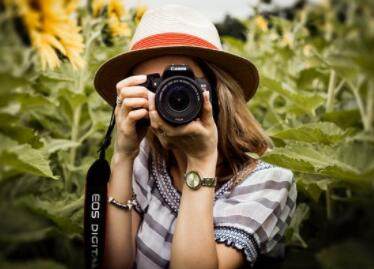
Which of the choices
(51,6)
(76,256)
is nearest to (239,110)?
(76,256)

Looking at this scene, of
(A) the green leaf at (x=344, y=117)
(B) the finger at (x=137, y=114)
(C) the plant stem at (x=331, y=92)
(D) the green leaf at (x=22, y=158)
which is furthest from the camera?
(C) the plant stem at (x=331, y=92)

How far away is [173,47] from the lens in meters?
1.32

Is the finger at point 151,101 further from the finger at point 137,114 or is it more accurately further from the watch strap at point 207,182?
the watch strap at point 207,182

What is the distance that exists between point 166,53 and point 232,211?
1.29 ft

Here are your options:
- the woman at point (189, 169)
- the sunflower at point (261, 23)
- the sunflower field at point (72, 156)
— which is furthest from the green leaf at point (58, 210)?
the sunflower at point (261, 23)

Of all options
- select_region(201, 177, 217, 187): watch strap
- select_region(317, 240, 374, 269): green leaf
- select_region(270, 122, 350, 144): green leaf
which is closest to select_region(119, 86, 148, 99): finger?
select_region(201, 177, 217, 187): watch strap

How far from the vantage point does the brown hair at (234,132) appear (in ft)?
4.82

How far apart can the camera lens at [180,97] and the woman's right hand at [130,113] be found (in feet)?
0.29

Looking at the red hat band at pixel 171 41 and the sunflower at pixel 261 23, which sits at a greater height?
the sunflower at pixel 261 23

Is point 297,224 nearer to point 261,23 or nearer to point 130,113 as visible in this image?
point 130,113

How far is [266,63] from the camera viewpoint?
11.1 feet

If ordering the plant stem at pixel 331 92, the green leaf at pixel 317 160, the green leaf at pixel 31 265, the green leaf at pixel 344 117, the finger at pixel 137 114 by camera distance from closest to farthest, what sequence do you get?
the green leaf at pixel 31 265 < the green leaf at pixel 317 160 < the finger at pixel 137 114 < the green leaf at pixel 344 117 < the plant stem at pixel 331 92

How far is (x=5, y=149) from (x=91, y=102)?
164 cm

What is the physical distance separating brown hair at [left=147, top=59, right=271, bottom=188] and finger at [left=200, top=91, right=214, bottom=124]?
215 millimetres
